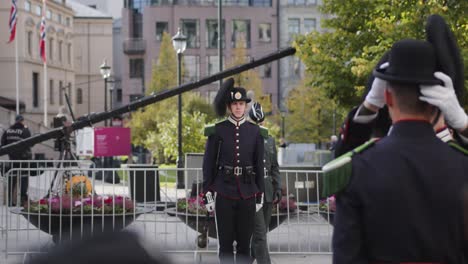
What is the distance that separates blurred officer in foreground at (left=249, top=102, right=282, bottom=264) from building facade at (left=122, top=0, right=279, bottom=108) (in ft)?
220

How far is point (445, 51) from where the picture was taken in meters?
3.75

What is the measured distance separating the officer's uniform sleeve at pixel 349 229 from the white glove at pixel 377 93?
0.39m

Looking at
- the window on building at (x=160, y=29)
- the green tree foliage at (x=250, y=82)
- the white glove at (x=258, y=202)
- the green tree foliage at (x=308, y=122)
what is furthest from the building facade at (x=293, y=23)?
the white glove at (x=258, y=202)

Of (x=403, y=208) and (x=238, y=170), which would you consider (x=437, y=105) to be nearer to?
(x=403, y=208)

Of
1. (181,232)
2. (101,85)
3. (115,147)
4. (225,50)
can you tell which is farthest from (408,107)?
(101,85)

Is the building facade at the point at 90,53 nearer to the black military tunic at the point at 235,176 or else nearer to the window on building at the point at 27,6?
the window on building at the point at 27,6

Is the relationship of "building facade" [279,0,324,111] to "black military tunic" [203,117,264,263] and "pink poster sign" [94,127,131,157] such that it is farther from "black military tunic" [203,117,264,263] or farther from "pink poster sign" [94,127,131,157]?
"black military tunic" [203,117,264,263]

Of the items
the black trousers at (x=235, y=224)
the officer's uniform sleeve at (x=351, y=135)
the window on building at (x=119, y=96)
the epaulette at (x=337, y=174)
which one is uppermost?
the window on building at (x=119, y=96)

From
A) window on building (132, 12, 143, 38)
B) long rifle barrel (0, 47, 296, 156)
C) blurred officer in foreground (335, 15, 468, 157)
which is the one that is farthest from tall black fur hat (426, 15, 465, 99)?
window on building (132, 12, 143, 38)

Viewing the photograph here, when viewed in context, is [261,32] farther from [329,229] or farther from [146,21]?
[329,229]

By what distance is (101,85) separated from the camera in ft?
294

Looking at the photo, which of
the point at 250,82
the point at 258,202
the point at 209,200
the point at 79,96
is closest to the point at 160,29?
the point at 79,96

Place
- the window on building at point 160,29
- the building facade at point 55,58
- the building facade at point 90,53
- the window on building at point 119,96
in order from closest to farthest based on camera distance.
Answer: the building facade at point 55,58
the window on building at point 160,29
the window on building at point 119,96
the building facade at point 90,53

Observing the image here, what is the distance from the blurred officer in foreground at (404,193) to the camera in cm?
347
